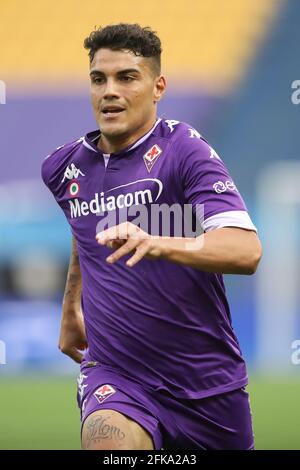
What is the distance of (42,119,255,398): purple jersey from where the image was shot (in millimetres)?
4309

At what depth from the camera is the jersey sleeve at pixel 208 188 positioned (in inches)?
157

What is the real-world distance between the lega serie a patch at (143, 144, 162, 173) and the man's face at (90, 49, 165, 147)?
6.1 inches

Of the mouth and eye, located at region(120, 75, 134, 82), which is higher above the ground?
eye, located at region(120, 75, 134, 82)

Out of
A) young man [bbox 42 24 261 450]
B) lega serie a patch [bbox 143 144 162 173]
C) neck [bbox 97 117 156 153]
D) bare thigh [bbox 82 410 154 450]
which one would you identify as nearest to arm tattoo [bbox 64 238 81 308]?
young man [bbox 42 24 261 450]

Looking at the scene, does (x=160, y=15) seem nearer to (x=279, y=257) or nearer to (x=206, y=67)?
(x=206, y=67)

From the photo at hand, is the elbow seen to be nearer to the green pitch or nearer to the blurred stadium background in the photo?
the green pitch

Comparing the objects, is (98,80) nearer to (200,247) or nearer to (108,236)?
(200,247)

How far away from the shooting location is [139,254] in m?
3.50

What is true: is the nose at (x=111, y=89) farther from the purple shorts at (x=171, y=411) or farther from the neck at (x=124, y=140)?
the purple shorts at (x=171, y=411)

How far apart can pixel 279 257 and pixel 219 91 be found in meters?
2.98

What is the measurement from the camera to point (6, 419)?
8.99 metres

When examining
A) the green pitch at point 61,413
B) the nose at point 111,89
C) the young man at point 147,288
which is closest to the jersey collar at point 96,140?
the young man at point 147,288

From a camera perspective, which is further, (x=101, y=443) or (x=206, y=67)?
(x=206, y=67)
